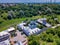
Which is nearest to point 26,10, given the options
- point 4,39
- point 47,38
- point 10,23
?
point 10,23

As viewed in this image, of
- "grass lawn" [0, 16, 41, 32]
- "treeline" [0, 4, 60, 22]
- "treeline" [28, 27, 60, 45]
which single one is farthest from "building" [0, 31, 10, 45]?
"treeline" [0, 4, 60, 22]

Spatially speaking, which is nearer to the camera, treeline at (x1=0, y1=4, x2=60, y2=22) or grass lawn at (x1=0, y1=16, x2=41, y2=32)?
grass lawn at (x1=0, y1=16, x2=41, y2=32)

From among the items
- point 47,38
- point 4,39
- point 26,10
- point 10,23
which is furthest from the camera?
point 26,10

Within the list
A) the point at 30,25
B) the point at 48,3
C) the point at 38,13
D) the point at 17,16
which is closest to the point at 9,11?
the point at 17,16

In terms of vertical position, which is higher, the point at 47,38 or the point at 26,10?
the point at 26,10

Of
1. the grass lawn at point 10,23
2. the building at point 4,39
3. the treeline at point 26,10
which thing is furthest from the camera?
the treeline at point 26,10

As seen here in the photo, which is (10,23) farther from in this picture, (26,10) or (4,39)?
(4,39)

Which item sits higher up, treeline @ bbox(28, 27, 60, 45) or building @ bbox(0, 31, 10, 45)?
building @ bbox(0, 31, 10, 45)

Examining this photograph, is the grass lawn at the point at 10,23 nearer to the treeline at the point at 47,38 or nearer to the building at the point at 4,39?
the building at the point at 4,39

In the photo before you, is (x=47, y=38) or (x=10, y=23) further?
(x=10, y=23)

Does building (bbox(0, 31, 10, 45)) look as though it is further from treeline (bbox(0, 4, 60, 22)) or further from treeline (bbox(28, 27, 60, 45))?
treeline (bbox(0, 4, 60, 22))

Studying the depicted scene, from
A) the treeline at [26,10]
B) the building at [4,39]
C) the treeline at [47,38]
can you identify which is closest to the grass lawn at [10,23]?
the treeline at [26,10]

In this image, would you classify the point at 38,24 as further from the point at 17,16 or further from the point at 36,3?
the point at 36,3
